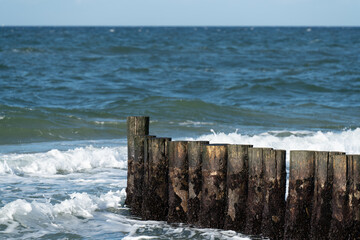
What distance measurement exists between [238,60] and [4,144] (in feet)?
82.8

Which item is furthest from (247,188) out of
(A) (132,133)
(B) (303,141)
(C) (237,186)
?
(B) (303,141)

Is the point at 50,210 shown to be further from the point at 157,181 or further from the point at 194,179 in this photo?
the point at 194,179

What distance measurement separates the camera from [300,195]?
223 inches

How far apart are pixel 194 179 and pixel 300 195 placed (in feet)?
4.12

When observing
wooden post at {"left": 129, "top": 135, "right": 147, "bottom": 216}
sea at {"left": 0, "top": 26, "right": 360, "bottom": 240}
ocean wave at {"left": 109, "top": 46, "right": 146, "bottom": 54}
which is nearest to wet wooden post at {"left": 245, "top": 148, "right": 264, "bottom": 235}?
sea at {"left": 0, "top": 26, "right": 360, "bottom": 240}

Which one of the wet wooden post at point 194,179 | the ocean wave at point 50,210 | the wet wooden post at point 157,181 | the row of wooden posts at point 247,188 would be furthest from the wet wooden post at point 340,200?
the ocean wave at point 50,210

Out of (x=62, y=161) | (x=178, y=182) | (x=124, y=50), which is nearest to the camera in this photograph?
(x=178, y=182)

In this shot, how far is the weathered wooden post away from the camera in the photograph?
5816mm

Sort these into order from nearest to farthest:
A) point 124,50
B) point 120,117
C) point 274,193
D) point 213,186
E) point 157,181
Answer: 1. point 274,193
2. point 213,186
3. point 157,181
4. point 120,117
5. point 124,50

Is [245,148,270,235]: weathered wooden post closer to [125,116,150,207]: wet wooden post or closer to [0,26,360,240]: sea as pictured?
[0,26,360,240]: sea

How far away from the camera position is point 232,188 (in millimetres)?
6012

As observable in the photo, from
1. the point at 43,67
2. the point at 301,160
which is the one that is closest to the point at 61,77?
the point at 43,67

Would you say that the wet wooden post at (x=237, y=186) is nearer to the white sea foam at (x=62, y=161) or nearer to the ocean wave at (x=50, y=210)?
the ocean wave at (x=50, y=210)

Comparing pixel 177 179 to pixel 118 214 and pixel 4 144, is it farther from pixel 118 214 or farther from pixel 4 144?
pixel 4 144
